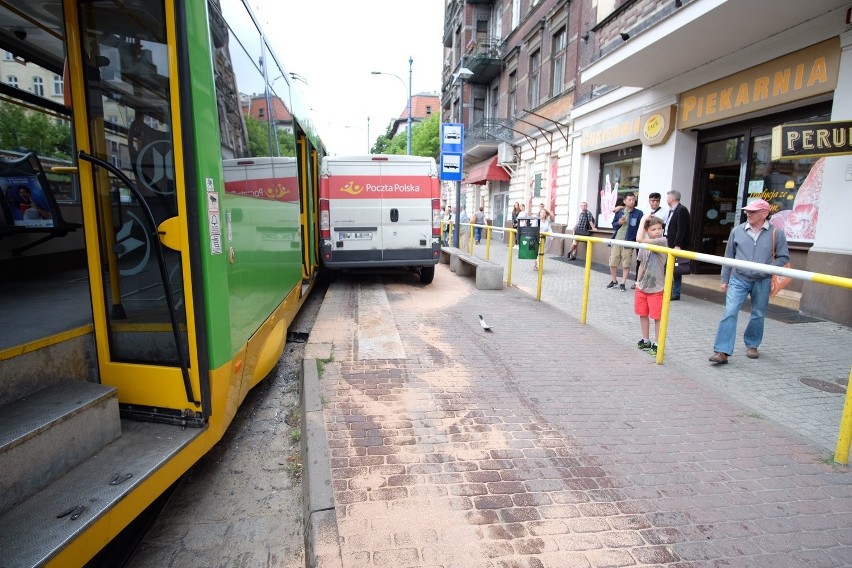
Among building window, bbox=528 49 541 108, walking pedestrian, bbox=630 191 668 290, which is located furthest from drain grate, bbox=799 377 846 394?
building window, bbox=528 49 541 108

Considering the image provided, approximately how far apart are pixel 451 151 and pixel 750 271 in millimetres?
9324

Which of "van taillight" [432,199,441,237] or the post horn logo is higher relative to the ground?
the post horn logo

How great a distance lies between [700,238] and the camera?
34.8 feet

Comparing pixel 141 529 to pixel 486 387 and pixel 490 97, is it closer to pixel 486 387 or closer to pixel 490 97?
pixel 486 387

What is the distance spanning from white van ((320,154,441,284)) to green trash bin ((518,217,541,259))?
7.93 feet

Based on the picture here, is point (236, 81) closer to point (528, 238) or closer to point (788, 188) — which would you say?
point (528, 238)

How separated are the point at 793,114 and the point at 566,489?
8453 millimetres

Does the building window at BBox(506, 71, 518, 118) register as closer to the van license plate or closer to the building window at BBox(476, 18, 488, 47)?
the building window at BBox(476, 18, 488, 47)

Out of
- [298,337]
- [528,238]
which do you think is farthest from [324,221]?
[528,238]

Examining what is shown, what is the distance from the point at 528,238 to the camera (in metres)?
11.1

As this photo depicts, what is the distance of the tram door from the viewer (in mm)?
2525

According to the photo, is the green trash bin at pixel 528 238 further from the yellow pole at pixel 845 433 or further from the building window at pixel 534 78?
the building window at pixel 534 78

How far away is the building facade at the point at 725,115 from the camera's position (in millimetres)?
6930

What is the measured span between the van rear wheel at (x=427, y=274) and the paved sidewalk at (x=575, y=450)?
11.2 feet
